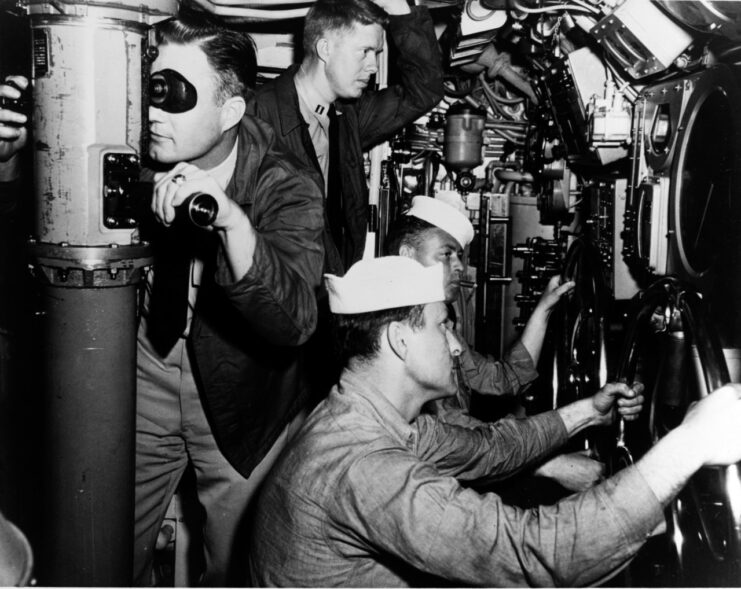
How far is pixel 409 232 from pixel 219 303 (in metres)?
0.98

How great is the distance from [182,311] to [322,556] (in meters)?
0.98

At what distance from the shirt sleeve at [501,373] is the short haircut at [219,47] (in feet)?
4.90

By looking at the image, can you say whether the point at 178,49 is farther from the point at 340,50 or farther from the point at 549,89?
the point at 549,89

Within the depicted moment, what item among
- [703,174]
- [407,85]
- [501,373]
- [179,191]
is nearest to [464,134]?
[407,85]

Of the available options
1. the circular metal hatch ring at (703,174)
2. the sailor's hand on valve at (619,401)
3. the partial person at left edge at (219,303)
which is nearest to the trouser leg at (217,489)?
the partial person at left edge at (219,303)

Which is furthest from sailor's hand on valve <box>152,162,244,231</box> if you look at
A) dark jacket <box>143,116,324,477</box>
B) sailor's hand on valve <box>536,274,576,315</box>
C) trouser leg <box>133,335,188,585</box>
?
sailor's hand on valve <box>536,274,576,315</box>

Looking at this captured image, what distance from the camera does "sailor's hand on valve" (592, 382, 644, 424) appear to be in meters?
2.22

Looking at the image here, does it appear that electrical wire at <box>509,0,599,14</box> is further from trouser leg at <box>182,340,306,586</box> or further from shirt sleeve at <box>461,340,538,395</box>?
trouser leg at <box>182,340,306,586</box>

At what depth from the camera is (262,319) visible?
186 cm

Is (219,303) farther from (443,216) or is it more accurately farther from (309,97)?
(309,97)

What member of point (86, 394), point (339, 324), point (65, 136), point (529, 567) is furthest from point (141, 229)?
point (529, 567)

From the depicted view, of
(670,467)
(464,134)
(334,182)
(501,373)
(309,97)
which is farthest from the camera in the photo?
(464,134)

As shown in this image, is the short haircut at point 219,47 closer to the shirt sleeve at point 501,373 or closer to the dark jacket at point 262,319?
the dark jacket at point 262,319

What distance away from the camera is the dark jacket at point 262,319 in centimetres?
196
